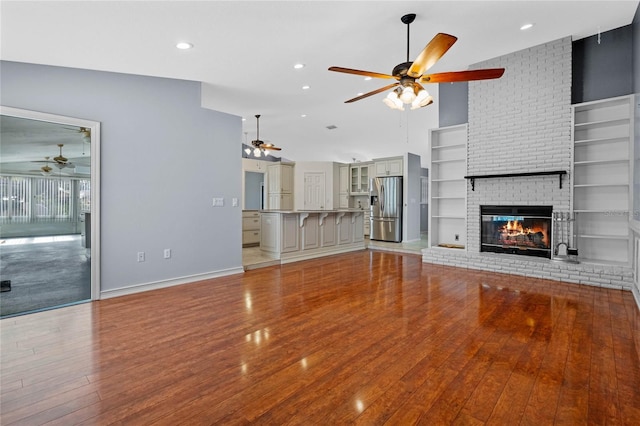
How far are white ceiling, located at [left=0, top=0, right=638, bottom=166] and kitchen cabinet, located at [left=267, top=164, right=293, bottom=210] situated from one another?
14.7 feet

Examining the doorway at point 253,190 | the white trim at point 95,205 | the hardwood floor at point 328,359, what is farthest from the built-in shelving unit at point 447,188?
the doorway at point 253,190

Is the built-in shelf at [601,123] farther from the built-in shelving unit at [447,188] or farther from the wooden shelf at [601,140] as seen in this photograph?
the built-in shelving unit at [447,188]

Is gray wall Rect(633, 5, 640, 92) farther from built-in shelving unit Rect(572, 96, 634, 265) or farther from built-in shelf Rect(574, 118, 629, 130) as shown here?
built-in shelf Rect(574, 118, 629, 130)

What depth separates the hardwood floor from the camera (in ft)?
5.75

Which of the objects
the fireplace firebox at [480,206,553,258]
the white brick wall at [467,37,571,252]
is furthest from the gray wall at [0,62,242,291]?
the fireplace firebox at [480,206,553,258]

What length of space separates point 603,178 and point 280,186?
7.61 m

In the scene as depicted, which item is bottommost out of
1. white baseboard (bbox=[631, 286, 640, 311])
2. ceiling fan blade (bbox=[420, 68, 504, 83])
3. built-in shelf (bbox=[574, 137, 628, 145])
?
white baseboard (bbox=[631, 286, 640, 311])

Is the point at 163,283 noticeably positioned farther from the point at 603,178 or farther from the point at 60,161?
the point at 603,178

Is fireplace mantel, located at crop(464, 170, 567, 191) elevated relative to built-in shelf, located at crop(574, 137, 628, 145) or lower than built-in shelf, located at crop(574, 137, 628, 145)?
lower

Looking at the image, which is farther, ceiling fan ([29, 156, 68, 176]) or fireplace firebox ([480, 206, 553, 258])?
fireplace firebox ([480, 206, 553, 258])

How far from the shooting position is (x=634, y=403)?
1.81 metres

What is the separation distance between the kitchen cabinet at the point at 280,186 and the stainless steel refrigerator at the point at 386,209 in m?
2.71

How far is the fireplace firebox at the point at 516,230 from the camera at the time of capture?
502 cm

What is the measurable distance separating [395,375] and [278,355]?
2.81 ft
